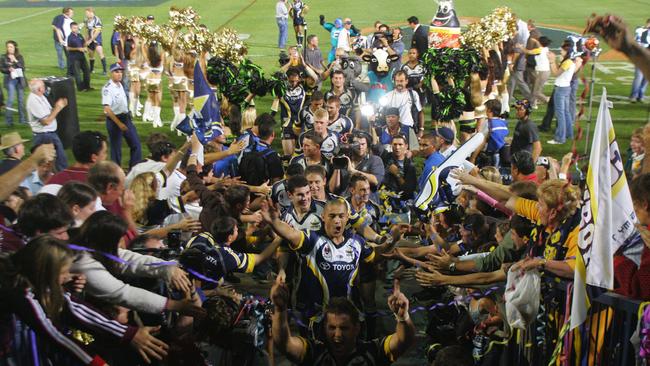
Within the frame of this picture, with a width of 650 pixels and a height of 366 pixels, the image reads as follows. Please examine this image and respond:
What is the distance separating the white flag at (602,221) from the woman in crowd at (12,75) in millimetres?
13977

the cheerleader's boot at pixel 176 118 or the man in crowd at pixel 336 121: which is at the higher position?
the man in crowd at pixel 336 121

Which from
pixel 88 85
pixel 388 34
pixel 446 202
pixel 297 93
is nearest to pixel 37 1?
pixel 88 85

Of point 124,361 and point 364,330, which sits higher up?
point 124,361

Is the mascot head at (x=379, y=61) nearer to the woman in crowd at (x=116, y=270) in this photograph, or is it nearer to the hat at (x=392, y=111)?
the hat at (x=392, y=111)

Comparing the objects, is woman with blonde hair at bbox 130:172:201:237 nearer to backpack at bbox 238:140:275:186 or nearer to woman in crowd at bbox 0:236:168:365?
backpack at bbox 238:140:275:186

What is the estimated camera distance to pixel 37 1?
36.6 m

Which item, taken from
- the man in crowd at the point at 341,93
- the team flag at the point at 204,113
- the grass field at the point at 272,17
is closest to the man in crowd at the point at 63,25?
the grass field at the point at 272,17

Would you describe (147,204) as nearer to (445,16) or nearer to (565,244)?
(565,244)

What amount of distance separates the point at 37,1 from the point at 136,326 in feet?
117

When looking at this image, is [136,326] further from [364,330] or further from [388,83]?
[388,83]

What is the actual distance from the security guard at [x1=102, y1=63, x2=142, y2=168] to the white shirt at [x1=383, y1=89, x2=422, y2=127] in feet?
13.4

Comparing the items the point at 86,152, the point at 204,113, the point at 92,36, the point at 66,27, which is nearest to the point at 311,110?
the point at 204,113

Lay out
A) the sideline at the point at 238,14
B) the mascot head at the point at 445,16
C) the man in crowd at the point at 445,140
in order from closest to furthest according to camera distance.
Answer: the man in crowd at the point at 445,140 < the mascot head at the point at 445,16 < the sideline at the point at 238,14

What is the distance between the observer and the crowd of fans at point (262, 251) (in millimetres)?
4359
